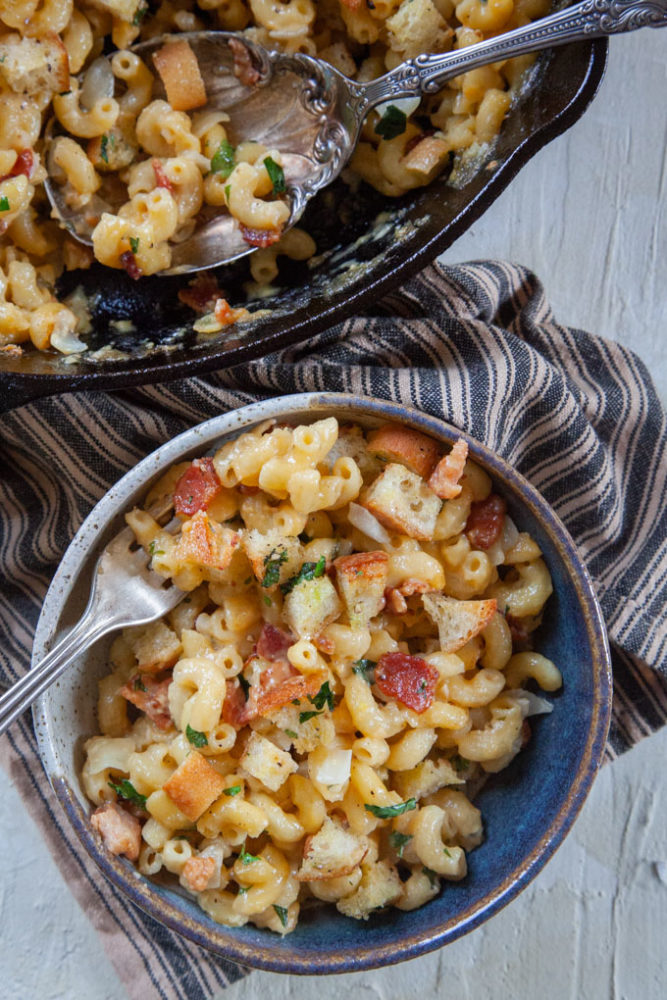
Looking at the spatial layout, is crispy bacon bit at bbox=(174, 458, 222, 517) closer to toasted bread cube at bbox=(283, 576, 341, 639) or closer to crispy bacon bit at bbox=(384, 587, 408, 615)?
toasted bread cube at bbox=(283, 576, 341, 639)

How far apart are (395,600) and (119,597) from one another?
40 cm

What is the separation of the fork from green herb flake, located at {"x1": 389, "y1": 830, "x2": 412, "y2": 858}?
474mm

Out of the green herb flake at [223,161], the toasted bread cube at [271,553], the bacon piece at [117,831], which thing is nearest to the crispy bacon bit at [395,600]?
the toasted bread cube at [271,553]

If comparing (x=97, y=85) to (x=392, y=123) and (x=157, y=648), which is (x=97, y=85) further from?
(x=157, y=648)

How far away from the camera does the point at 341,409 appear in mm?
1370

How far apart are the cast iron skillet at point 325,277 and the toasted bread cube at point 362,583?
0.32 meters

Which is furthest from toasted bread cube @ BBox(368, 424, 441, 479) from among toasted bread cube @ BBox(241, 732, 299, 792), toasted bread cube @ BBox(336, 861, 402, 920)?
toasted bread cube @ BBox(336, 861, 402, 920)

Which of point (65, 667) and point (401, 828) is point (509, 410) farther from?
point (65, 667)

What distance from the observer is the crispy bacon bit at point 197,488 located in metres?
1.36

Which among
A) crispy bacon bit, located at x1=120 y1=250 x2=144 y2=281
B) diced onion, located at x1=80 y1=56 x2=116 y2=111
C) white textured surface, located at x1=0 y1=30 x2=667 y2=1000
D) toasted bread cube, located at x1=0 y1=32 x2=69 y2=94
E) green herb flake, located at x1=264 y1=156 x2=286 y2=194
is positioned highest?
toasted bread cube, located at x1=0 y1=32 x2=69 y2=94

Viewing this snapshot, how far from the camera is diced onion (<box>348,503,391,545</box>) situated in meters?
1.40

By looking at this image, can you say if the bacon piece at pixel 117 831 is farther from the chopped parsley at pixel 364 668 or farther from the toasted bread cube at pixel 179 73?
the toasted bread cube at pixel 179 73

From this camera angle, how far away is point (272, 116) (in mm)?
1558

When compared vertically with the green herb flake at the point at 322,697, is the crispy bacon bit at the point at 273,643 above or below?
above
